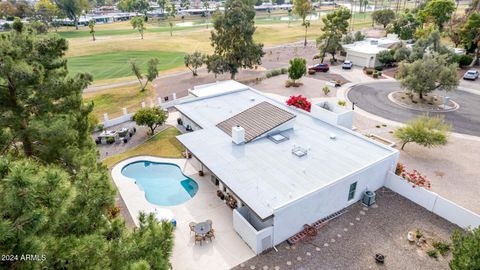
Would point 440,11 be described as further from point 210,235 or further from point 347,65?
point 210,235

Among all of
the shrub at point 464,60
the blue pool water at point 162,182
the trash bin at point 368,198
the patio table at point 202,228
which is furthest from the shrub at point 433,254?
the shrub at point 464,60

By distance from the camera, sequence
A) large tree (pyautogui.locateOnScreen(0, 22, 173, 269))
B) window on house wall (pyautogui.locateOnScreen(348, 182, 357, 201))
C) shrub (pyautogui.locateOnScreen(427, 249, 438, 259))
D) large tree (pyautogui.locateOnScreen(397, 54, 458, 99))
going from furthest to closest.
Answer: large tree (pyautogui.locateOnScreen(397, 54, 458, 99)), window on house wall (pyautogui.locateOnScreen(348, 182, 357, 201)), shrub (pyautogui.locateOnScreen(427, 249, 438, 259)), large tree (pyautogui.locateOnScreen(0, 22, 173, 269))

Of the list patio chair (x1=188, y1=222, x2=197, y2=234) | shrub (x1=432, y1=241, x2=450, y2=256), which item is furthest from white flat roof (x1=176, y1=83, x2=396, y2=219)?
shrub (x1=432, y1=241, x2=450, y2=256)

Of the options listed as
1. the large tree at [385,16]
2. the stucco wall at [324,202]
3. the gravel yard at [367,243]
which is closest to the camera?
the gravel yard at [367,243]

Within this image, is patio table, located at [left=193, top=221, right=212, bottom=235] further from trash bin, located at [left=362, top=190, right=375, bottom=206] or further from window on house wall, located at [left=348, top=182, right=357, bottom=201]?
trash bin, located at [left=362, top=190, right=375, bottom=206]

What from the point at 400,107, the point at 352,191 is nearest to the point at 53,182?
the point at 352,191

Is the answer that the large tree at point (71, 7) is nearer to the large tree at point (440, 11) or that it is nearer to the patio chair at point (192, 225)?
the large tree at point (440, 11)

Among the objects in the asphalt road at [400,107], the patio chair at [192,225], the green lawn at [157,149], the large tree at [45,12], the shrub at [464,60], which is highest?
the large tree at [45,12]

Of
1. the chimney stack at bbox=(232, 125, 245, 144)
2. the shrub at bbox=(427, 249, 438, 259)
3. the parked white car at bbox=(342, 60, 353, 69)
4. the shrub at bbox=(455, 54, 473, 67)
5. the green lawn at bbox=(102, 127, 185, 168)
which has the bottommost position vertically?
the shrub at bbox=(427, 249, 438, 259)

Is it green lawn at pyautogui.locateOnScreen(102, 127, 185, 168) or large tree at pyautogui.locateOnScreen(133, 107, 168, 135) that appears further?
large tree at pyautogui.locateOnScreen(133, 107, 168, 135)
